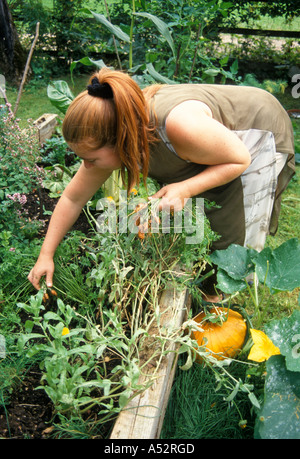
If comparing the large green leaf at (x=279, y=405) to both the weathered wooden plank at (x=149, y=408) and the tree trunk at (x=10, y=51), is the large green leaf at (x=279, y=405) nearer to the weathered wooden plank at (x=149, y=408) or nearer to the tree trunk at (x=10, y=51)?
the weathered wooden plank at (x=149, y=408)

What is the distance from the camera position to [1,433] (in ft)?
4.14

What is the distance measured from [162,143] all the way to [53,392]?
88 cm

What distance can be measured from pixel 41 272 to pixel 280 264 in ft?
2.87

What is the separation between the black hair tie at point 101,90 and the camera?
51.4 inches

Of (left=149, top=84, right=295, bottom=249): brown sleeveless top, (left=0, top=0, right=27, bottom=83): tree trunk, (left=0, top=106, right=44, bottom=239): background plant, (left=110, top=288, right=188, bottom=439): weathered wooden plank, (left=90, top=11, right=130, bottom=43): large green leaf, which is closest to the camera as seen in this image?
(left=110, top=288, right=188, bottom=439): weathered wooden plank

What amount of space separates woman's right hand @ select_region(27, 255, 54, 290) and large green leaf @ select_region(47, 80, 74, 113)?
115 cm

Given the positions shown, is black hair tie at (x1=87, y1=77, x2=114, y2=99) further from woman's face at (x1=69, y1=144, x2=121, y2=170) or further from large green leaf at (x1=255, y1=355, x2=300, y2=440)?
large green leaf at (x1=255, y1=355, x2=300, y2=440)

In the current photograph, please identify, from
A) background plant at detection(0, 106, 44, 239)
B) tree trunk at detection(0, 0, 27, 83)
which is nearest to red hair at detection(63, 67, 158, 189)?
background plant at detection(0, 106, 44, 239)

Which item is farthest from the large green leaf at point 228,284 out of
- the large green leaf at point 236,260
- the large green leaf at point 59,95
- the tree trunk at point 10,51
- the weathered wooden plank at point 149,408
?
the tree trunk at point 10,51

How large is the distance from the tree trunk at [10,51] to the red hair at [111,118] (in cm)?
367

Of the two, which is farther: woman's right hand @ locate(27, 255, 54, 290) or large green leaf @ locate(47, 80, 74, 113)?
large green leaf @ locate(47, 80, 74, 113)

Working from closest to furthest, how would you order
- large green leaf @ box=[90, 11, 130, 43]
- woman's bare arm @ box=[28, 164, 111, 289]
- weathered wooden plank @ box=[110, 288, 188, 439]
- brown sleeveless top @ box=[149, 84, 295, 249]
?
A: weathered wooden plank @ box=[110, 288, 188, 439] < brown sleeveless top @ box=[149, 84, 295, 249] < woman's bare arm @ box=[28, 164, 111, 289] < large green leaf @ box=[90, 11, 130, 43]

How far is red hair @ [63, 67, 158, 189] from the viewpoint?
1.29 metres

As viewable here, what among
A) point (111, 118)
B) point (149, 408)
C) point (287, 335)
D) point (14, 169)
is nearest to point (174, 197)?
point (111, 118)
